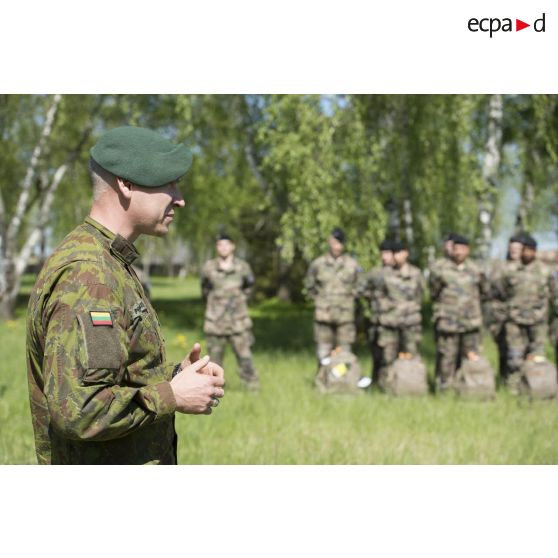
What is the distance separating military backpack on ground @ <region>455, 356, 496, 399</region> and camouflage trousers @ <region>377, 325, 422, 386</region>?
0.89 metres

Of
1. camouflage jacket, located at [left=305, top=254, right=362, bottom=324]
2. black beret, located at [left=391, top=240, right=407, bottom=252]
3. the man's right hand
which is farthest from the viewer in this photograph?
camouflage jacket, located at [left=305, top=254, right=362, bottom=324]

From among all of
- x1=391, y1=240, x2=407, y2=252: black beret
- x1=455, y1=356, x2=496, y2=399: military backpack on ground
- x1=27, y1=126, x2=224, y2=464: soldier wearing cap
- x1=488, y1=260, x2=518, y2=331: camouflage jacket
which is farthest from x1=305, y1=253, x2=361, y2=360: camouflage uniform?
x1=27, y1=126, x2=224, y2=464: soldier wearing cap

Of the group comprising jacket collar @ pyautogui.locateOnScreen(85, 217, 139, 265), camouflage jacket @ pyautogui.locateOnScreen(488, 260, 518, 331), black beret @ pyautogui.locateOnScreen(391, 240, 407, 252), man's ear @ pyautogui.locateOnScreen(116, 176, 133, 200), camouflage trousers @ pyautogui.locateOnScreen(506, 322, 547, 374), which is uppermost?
man's ear @ pyautogui.locateOnScreen(116, 176, 133, 200)

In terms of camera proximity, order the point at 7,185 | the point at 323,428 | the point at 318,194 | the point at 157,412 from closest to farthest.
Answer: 1. the point at 157,412
2. the point at 323,428
3. the point at 318,194
4. the point at 7,185

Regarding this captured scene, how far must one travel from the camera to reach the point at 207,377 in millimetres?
2090

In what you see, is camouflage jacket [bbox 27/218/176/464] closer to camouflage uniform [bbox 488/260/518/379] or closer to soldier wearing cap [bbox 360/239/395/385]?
soldier wearing cap [bbox 360/239/395/385]

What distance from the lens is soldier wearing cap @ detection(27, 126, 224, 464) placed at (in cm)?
186

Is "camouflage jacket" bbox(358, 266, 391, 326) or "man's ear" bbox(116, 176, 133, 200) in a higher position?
"man's ear" bbox(116, 176, 133, 200)

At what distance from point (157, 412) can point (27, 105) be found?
1636cm

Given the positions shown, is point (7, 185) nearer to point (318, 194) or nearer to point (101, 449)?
point (318, 194)

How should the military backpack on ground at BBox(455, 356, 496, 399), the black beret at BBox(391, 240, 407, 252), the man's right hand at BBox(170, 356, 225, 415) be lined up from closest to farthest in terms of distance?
the man's right hand at BBox(170, 356, 225, 415) → the military backpack on ground at BBox(455, 356, 496, 399) → the black beret at BBox(391, 240, 407, 252)

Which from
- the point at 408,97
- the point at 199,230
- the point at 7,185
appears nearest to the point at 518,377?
the point at 408,97

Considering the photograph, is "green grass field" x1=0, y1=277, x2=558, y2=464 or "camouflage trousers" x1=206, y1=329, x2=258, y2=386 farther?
"camouflage trousers" x1=206, y1=329, x2=258, y2=386

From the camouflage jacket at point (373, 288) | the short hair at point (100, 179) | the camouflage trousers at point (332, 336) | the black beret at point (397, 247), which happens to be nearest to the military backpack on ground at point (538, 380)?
the camouflage jacket at point (373, 288)
